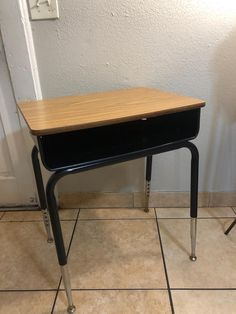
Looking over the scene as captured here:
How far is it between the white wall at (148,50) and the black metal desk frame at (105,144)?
42 cm

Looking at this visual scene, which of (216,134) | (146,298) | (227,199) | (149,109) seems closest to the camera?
(149,109)

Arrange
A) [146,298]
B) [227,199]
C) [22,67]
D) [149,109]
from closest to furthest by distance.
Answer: [149,109], [146,298], [22,67], [227,199]

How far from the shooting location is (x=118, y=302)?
844 millimetres

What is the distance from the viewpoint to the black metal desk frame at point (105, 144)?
24.4 inches

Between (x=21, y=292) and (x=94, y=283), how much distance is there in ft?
0.87

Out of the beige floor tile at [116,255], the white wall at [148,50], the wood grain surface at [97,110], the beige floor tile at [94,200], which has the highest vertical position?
the white wall at [148,50]

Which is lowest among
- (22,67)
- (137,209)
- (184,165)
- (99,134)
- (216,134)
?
(137,209)

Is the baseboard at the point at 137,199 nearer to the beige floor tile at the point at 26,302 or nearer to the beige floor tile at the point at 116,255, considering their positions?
the beige floor tile at the point at 116,255

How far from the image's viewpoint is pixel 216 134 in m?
1.18

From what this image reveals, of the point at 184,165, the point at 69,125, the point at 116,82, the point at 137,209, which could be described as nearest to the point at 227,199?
the point at 184,165

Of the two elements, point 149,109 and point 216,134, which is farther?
point 216,134

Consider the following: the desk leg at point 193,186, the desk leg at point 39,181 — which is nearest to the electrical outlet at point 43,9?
the desk leg at point 39,181

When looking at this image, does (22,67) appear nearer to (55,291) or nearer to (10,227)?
(10,227)

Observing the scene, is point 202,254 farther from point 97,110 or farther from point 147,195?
point 97,110
